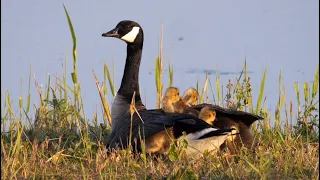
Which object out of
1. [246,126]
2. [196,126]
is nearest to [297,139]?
[246,126]

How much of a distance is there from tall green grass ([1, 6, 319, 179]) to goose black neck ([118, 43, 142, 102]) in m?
0.21

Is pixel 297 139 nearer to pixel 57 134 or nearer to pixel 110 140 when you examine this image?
pixel 110 140

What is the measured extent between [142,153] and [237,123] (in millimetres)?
979

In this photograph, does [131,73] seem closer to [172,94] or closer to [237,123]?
[172,94]

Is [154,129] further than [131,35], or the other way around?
[131,35]

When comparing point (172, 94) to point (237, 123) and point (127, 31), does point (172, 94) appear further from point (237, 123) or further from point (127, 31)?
point (127, 31)

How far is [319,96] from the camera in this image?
6.97 meters

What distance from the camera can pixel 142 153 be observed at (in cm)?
578

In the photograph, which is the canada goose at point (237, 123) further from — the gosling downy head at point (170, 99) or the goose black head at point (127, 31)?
the goose black head at point (127, 31)

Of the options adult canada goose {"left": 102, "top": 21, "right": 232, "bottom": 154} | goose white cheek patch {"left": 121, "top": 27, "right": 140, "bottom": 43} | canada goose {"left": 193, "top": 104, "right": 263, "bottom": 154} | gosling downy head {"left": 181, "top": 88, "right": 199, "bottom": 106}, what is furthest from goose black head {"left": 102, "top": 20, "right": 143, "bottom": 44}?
canada goose {"left": 193, "top": 104, "right": 263, "bottom": 154}

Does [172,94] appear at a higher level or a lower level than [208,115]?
higher

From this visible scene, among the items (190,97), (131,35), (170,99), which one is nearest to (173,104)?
(170,99)

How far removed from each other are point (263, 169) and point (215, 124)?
57.2 inches

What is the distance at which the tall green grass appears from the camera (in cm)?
514
